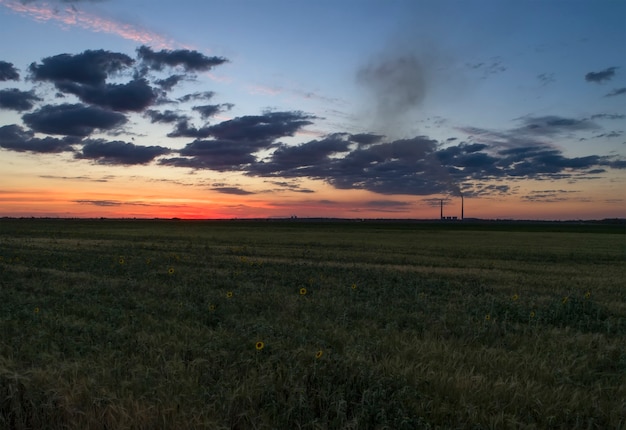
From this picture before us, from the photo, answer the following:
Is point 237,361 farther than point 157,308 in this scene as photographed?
No

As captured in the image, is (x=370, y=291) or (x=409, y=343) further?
(x=370, y=291)

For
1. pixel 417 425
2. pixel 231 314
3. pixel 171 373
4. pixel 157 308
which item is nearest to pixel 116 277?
pixel 157 308

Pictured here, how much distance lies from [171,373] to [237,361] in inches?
31.0

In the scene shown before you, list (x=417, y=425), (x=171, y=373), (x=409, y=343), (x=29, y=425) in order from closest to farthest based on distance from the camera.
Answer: (x=417, y=425)
(x=29, y=425)
(x=171, y=373)
(x=409, y=343)

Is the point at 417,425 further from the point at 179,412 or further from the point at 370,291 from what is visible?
the point at 370,291

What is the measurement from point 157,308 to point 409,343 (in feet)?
16.8

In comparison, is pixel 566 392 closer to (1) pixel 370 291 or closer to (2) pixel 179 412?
(2) pixel 179 412

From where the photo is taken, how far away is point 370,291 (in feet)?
36.8

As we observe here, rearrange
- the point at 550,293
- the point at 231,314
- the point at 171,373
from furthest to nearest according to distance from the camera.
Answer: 1. the point at 550,293
2. the point at 231,314
3. the point at 171,373

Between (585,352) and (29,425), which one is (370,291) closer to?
(585,352)

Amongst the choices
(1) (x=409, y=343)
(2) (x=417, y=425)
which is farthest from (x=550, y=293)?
(2) (x=417, y=425)

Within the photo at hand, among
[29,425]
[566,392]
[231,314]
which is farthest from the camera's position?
[231,314]

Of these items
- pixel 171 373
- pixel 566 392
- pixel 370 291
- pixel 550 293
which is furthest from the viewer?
pixel 550 293

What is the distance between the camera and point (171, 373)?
526 centimetres
